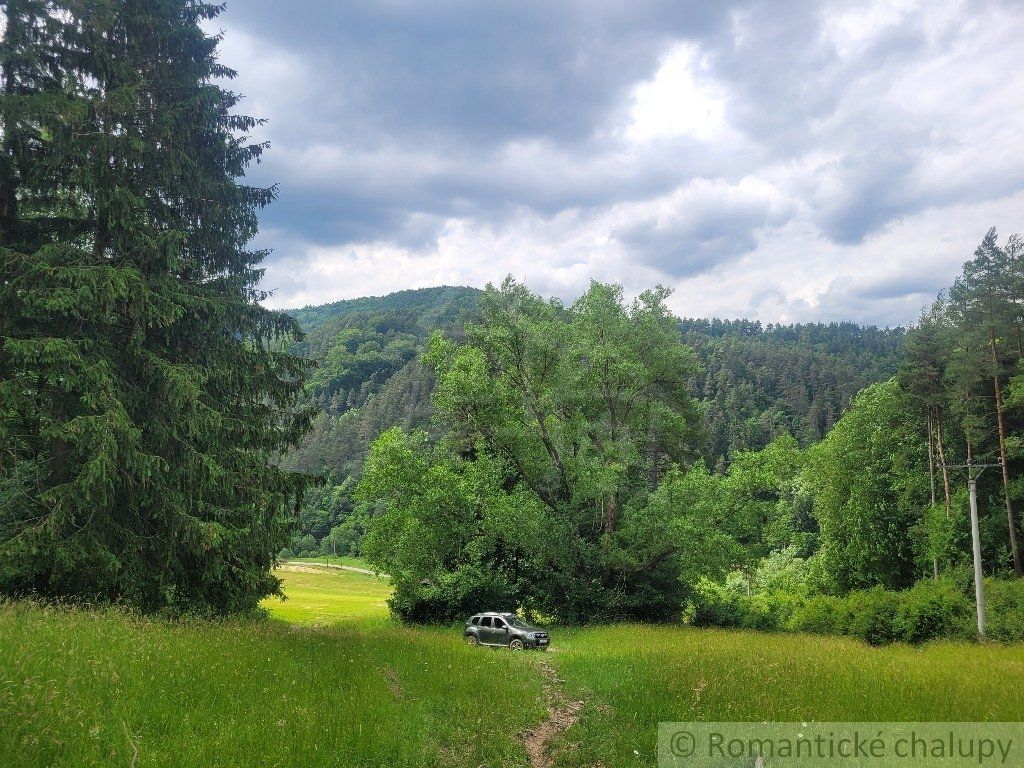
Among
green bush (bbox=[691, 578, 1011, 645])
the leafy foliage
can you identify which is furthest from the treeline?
the leafy foliage

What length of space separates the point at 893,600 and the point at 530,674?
755 inches

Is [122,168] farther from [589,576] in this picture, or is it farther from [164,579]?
[589,576]

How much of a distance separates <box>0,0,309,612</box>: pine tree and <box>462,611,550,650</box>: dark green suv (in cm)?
1006

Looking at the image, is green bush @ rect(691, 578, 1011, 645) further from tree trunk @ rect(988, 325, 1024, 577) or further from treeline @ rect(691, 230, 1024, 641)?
tree trunk @ rect(988, 325, 1024, 577)

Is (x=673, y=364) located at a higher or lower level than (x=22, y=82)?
lower

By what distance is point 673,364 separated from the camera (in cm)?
2962

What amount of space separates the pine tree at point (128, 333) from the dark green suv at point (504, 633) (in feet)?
33.0

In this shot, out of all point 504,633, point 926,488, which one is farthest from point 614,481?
point 926,488

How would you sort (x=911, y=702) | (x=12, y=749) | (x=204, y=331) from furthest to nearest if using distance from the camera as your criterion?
(x=204, y=331) → (x=911, y=702) → (x=12, y=749)

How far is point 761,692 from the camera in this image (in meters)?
9.65

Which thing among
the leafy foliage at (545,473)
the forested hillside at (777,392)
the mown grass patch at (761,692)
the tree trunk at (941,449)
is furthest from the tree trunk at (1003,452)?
the forested hillside at (777,392)

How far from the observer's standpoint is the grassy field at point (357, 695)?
5.92 m

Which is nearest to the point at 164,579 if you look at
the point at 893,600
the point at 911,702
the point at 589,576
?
the point at 911,702

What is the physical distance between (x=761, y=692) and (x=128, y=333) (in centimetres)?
1420
